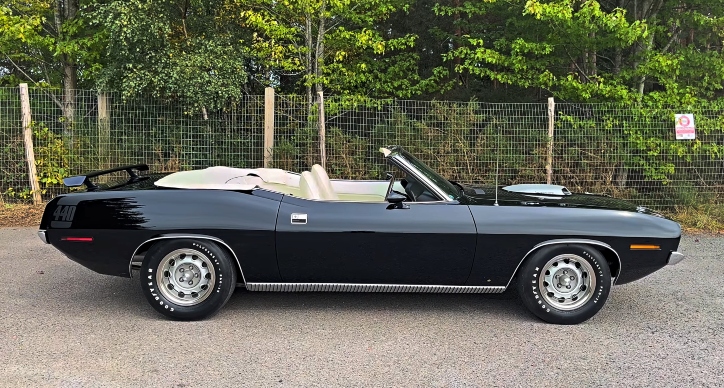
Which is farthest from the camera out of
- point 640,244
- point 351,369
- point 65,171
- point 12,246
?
point 65,171

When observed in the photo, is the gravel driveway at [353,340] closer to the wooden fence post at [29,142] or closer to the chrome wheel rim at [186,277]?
the chrome wheel rim at [186,277]

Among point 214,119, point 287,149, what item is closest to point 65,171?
point 214,119

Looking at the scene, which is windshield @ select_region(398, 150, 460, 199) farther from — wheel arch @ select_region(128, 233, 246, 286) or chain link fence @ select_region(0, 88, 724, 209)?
chain link fence @ select_region(0, 88, 724, 209)

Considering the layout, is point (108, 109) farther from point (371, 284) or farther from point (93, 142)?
point (371, 284)

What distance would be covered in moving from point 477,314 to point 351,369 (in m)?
1.39

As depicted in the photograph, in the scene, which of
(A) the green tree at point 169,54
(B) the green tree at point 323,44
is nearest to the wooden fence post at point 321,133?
(B) the green tree at point 323,44

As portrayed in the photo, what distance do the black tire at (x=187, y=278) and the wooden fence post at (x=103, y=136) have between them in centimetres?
555

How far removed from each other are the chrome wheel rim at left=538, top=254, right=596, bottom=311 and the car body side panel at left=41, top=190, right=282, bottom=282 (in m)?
2.00

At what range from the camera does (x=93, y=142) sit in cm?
894

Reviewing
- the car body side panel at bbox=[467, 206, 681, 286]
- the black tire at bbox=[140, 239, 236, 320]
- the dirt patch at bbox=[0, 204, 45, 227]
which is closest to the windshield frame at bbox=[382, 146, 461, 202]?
the car body side panel at bbox=[467, 206, 681, 286]

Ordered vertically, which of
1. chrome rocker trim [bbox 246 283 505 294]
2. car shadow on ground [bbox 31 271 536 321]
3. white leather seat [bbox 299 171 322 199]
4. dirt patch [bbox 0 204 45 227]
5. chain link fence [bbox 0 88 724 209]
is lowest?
car shadow on ground [bbox 31 271 536 321]

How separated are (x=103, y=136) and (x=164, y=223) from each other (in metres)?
5.70

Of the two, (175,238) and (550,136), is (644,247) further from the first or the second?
(550,136)

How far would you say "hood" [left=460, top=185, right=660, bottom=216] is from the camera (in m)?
4.20
